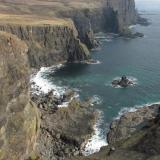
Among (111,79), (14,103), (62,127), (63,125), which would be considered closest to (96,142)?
(62,127)

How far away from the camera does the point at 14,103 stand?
266 ft

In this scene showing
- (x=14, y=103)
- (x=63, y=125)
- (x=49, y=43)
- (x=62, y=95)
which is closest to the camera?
(x=14, y=103)

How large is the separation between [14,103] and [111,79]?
65.4m

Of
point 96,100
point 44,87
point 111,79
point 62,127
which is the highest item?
point 62,127

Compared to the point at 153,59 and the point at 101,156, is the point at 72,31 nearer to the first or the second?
the point at 153,59

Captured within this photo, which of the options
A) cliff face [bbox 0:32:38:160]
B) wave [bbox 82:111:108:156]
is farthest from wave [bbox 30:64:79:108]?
cliff face [bbox 0:32:38:160]

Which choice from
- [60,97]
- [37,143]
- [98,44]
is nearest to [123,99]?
[60,97]

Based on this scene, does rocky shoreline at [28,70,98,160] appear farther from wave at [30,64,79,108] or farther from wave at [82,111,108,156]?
wave at [30,64,79,108]

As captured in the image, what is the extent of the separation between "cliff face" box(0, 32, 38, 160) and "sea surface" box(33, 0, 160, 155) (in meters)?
15.5

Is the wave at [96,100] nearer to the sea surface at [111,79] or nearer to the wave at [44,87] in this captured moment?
the sea surface at [111,79]

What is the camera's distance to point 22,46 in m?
86.2

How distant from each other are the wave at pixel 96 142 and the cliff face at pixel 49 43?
60.8 m

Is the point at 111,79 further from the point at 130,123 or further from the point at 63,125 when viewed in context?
the point at 63,125

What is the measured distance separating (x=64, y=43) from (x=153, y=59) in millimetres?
35146
